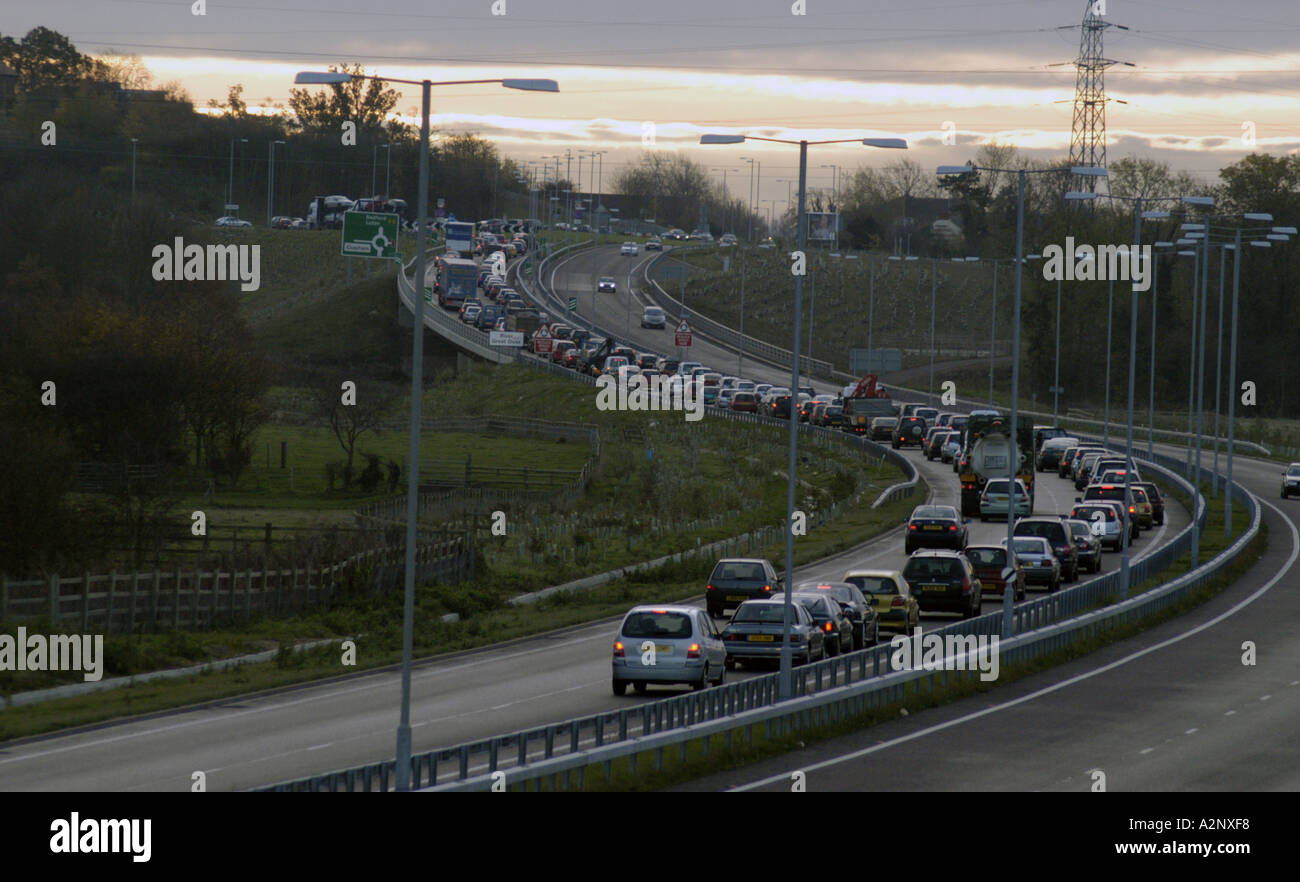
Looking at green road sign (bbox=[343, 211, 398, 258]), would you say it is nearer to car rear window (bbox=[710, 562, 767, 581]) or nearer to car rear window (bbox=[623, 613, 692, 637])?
car rear window (bbox=[710, 562, 767, 581])

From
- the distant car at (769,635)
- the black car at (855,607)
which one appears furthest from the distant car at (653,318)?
the distant car at (769,635)

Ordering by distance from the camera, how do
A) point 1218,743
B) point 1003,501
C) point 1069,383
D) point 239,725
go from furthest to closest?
point 1069,383 → point 1003,501 → point 239,725 → point 1218,743

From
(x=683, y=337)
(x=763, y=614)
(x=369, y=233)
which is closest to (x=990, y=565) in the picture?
(x=763, y=614)

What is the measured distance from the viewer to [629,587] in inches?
1903

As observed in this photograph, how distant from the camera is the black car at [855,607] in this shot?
112ft

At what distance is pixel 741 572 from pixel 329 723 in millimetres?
14400

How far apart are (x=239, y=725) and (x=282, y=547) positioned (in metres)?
22.7

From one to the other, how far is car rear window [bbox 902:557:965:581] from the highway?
114 cm

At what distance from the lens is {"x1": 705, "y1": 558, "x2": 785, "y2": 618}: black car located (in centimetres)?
3938

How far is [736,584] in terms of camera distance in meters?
39.4

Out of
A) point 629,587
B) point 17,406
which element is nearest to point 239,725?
point 629,587

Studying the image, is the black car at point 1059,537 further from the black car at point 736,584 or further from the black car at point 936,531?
the black car at point 736,584

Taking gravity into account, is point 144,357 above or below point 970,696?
above

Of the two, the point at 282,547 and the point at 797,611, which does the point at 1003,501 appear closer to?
the point at 282,547
